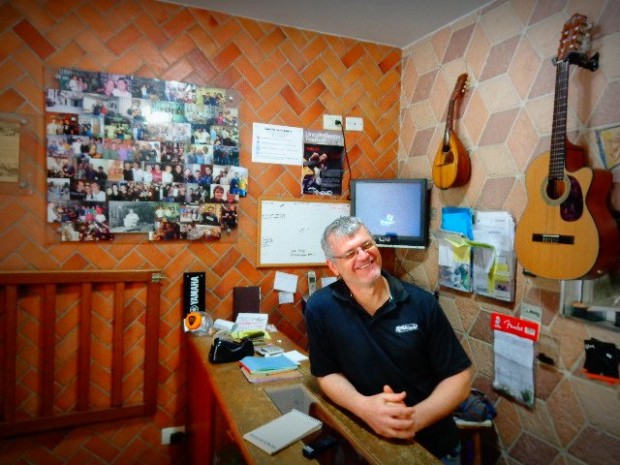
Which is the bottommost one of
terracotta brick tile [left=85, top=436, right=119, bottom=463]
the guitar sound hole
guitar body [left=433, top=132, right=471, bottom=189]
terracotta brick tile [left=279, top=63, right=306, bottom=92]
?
terracotta brick tile [left=85, top=436, right=119, bottom=463]

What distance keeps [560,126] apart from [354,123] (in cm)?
148

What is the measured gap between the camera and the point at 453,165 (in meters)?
2.43

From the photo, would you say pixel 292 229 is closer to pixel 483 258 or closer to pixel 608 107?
pixel 483 258

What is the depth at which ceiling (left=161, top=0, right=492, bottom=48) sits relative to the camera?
245 centimetres

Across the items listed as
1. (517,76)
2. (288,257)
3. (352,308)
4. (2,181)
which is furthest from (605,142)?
(2,181)

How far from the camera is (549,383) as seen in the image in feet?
6.50

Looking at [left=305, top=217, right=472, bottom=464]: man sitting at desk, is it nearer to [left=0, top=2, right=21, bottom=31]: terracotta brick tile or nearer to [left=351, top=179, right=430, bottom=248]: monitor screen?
[left=351, top=179, right=430, bottom=248]: monitor screen

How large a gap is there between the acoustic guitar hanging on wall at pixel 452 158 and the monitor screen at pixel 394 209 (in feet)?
0.55

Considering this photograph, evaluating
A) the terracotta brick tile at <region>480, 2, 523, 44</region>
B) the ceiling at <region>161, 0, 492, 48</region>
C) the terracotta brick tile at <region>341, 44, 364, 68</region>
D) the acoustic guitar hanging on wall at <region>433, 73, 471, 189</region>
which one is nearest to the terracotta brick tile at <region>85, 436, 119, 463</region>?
the acoustic guitar hanging on wall at <region>433, 73, 471, 189</region>

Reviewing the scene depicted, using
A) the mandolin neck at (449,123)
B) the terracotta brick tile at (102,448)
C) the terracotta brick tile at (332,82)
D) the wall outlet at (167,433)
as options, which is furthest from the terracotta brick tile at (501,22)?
the terracotta brick tile at (102,448)

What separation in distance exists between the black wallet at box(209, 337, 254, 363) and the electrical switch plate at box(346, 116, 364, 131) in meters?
1.76

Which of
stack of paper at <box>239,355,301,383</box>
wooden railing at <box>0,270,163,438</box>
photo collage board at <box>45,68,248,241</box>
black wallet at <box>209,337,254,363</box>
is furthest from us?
photo collage board at <box>45,68,248,241</box>

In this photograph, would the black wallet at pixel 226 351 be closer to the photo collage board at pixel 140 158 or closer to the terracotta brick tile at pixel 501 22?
the photo collage board at pixel 140 158

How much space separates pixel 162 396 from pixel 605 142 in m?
2.77
